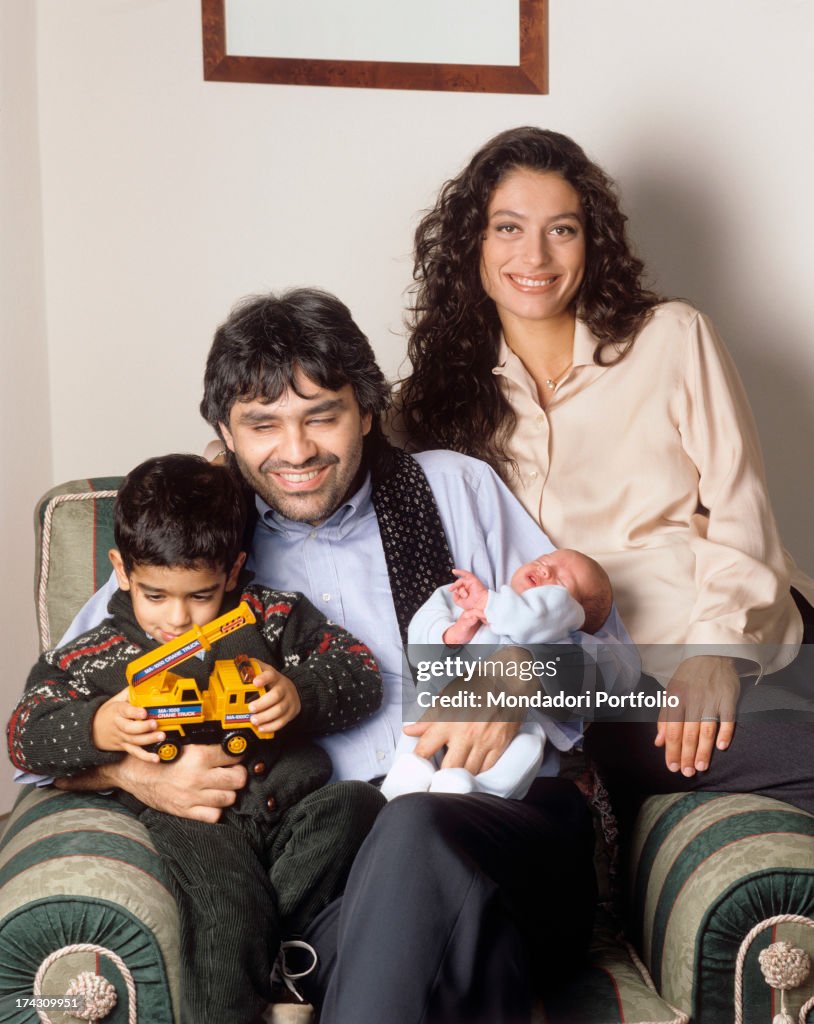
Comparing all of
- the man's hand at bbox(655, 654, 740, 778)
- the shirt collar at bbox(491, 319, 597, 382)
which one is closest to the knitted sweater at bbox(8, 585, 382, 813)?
the man's hand at bbox(655, 654, 740, 778)

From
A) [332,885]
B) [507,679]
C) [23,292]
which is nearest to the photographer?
[332,885]

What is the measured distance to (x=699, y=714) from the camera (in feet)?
6.79

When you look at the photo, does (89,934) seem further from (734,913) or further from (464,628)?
(734,913)

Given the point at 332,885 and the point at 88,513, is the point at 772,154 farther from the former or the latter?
the point at 332,885

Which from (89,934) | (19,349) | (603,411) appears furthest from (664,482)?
(19,349)

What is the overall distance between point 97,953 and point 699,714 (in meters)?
1.07

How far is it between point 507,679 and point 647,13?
195cm

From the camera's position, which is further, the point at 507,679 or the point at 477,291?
the point at 477,291

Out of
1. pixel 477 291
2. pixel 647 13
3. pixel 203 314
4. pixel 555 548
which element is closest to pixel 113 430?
pixel 203 314

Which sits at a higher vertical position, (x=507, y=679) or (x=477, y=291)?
(x=477, y=291)

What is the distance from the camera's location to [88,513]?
236 centimetres

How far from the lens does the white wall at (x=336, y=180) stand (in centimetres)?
297

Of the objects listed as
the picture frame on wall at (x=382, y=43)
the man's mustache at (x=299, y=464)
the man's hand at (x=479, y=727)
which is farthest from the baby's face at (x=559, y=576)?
the picture frame on wall at (x=382, y=43)

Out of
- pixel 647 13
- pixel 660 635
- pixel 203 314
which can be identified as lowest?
pixel 660 635
